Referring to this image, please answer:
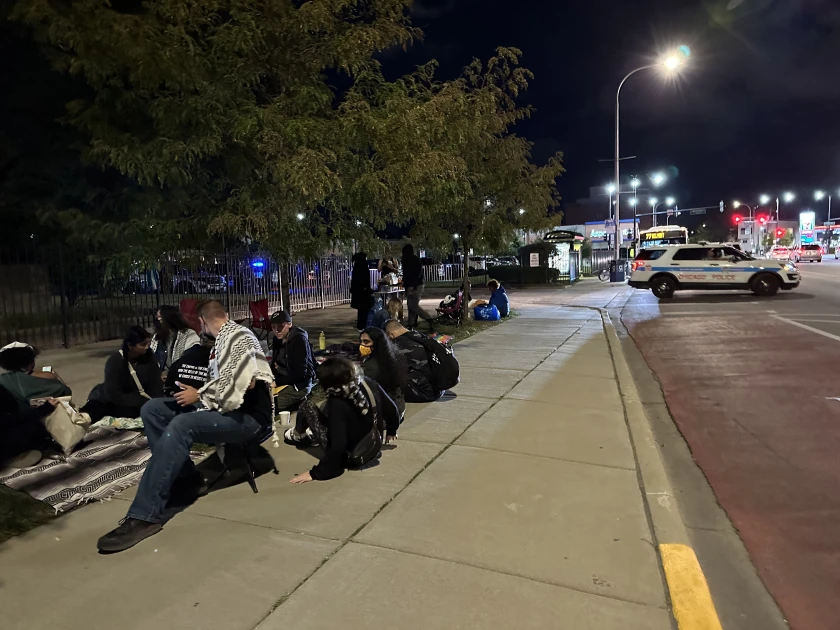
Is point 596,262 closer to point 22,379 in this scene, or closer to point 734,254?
point 734,254

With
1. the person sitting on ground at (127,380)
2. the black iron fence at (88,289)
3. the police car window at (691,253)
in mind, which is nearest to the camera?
the person sitting on ground at (127,380)

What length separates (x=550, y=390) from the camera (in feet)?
25.6

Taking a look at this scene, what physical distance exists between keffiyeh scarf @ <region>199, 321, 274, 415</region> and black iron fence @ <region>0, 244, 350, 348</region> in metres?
4.57

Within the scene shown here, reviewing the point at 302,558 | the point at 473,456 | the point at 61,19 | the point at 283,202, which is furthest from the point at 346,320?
the point at 302,558

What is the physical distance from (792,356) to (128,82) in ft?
36.3

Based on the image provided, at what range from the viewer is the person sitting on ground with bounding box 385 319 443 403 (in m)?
6.94

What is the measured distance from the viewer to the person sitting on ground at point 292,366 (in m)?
6.39

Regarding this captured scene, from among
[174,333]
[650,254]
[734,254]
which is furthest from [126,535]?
[734,254]

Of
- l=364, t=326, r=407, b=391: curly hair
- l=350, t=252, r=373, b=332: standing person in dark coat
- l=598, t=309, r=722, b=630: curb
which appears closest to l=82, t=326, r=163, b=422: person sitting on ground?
l=364, t=326, r=407, b=391: curly hair

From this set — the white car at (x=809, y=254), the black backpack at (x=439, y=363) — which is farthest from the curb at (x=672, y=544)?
the white car at (x=809, y=254)

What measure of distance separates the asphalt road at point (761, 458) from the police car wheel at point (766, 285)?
8694mm

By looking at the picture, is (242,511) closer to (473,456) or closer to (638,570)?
(473,456)

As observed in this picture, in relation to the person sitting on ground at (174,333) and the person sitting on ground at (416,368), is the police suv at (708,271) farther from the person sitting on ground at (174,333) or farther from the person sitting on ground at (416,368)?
the person sitting on ground at (174,333)

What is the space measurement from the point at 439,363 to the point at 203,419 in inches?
132
